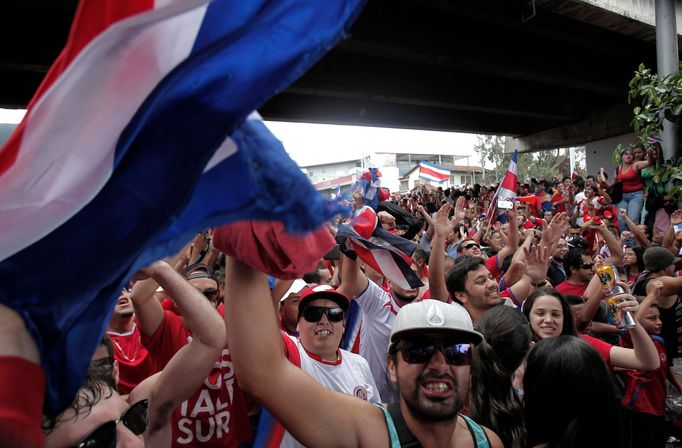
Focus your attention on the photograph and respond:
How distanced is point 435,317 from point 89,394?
1302 mm

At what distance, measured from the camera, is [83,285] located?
1.16 metres

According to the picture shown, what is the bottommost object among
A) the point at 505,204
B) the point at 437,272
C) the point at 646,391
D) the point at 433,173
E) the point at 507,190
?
the point at 646,391

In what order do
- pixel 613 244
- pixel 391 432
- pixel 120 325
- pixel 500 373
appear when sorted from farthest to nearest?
pixel 613 244 → pixel 120 325 → pixel 500 373 → pixel 391 432


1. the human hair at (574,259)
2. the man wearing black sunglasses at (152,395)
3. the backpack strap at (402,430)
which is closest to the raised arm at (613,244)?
the human hair at (574,259)

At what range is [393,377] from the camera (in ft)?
7.57

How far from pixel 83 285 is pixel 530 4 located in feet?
38.5

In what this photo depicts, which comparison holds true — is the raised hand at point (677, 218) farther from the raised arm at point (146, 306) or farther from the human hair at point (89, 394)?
the human hair at point (89, 394)

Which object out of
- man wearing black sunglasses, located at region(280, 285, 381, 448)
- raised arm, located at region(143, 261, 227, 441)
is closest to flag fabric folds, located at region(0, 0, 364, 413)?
raised arm, located at region(143, 261, 227, 441)

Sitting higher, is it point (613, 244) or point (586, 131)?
point (586, 131)

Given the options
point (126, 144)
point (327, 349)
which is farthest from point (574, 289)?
point (126, 144)

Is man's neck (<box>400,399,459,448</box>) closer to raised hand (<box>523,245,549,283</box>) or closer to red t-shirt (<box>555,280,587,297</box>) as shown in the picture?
raised hand (<box>523,245,549,283</box>)

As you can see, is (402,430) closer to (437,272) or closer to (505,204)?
(437,272)

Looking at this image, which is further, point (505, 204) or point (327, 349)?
point (505, 204)

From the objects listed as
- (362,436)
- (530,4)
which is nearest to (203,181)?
(362,436)
